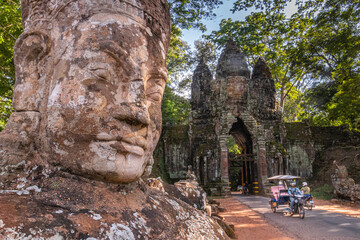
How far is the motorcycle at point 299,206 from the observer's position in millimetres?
8492

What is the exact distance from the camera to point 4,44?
806cm

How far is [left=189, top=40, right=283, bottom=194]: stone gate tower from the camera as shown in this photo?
16531 mm

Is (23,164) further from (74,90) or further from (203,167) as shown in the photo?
(203,167)

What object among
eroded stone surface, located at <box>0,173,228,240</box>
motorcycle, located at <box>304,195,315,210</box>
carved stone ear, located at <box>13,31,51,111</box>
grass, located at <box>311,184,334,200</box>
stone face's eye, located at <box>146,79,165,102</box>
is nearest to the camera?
eroded stone surface, located at <box>0,173,228,240</box>

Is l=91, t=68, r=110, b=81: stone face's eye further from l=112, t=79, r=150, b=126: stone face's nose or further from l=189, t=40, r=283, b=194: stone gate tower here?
l=189, t=40, r=283, b=194: stone gate tower

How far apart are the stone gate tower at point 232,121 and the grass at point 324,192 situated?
2352 mm

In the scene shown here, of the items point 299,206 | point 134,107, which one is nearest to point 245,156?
point 299,206

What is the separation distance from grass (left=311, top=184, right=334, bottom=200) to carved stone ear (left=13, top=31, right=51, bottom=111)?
51.7 ft

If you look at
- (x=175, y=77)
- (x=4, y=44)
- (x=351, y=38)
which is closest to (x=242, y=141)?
(x=175, y=77)

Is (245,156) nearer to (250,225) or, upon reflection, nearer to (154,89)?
(250,225)

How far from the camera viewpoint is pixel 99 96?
1.53 meters

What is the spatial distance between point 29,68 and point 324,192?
55.9 ft

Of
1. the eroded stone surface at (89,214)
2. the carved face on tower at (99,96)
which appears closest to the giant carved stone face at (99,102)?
the carved face on tower at (99,96)

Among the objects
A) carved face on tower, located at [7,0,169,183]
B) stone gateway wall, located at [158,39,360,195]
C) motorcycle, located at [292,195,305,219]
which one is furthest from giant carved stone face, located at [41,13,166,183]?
stone gateway wall, located at [158,39,360,195]
